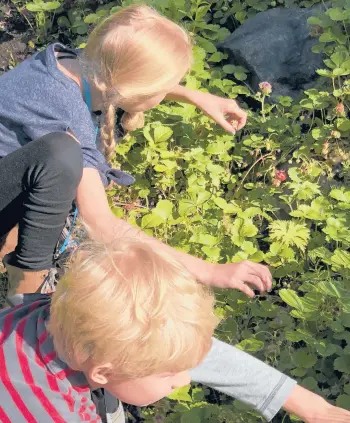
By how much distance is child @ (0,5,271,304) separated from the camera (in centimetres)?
Answer: 215

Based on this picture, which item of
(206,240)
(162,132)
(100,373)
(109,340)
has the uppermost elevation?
(109,340)

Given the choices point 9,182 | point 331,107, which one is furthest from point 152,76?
point 331,107

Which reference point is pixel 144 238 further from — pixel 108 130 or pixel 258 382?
pixel 108 130

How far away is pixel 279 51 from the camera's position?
3.35 m

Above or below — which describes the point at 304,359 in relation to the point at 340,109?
below

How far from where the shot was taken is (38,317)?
1697 millimetres

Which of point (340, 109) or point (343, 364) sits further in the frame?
point (340, 109)

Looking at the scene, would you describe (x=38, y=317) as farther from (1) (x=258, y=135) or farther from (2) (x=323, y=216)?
(1) (x=258, y=135)

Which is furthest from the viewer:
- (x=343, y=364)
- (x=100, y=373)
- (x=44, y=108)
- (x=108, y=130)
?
(x=108, y=130)

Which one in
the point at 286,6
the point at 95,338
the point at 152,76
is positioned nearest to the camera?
the point at 95,338

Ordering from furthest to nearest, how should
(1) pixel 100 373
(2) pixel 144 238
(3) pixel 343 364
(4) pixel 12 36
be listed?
1. (4) pixel 12 36
2. (3) pixel 343 364
3. (2) pixel 144 238
4. (1) pixel 100 373

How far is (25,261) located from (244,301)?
0.73 metres

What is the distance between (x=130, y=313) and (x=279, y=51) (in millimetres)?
2230

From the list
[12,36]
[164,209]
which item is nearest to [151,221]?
[164,209]
